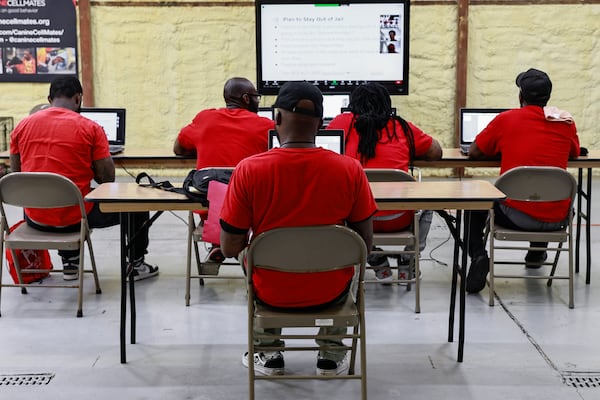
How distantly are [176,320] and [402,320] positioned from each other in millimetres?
1060

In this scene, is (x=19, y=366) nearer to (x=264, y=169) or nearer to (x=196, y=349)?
(x=196, y=349)

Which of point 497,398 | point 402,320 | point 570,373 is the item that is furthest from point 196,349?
point 570,373

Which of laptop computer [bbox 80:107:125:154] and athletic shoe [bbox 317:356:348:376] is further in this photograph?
laptop computer [bbox 80:107:125:154]

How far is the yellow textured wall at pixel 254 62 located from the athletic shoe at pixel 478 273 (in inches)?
152

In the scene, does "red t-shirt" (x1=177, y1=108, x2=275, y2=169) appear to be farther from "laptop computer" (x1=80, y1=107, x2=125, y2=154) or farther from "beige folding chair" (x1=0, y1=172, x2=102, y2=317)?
"laptop computer" (x1=80, y1=107, x2=125, y2=154)

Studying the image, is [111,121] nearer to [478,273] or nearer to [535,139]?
[478,273]

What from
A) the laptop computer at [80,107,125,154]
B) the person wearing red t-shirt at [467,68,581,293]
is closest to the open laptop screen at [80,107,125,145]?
the laptop computer at [80,107,125,154]

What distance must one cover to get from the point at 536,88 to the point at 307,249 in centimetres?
222

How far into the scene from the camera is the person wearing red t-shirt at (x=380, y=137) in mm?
3959

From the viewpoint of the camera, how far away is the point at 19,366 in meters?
3.11

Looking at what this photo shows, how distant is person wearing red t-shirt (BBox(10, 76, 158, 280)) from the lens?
398 centimetres

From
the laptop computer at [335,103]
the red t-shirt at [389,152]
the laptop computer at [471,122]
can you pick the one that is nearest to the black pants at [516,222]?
the red t-shirt at [389,152]

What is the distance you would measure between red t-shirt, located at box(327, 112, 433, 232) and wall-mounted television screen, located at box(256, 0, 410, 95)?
305 centimetres

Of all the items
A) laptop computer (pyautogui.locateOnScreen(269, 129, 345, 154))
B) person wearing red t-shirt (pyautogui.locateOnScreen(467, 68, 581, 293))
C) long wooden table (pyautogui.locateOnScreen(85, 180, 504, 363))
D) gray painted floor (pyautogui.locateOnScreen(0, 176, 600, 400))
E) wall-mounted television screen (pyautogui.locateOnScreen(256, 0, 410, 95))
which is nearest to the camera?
gray painted floor (pyautogui.locateOnScreen(0, 176, 600, 400))
